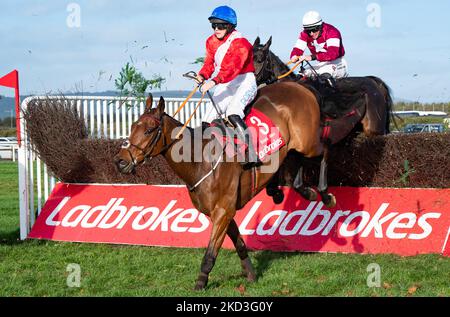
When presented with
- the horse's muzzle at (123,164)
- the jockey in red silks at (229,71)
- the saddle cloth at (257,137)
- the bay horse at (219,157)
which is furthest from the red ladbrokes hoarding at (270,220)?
the horse's muzzle at (123,164)

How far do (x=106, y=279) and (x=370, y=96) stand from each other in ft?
12.0

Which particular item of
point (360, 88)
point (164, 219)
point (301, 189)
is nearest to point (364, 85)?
point (360, 88)

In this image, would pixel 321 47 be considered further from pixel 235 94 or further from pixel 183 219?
pixel 183 219

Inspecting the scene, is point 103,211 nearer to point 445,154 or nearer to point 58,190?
point 58,190

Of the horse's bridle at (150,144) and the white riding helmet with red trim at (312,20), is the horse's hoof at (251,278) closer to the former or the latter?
the horse's bridle at (150,144)

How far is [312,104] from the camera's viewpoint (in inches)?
293

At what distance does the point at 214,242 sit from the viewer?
6.46 meters

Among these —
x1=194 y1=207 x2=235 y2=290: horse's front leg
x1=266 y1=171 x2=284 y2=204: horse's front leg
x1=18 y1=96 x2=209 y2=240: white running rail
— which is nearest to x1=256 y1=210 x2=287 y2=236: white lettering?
x1=266 y1=171 x2=284 y2=204: horse's front leg

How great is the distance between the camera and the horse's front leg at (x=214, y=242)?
6.40 metres

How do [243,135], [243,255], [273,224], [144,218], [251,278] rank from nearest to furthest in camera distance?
[243,135] < [251,278] < [243,255] < [273,224] < [144,218]

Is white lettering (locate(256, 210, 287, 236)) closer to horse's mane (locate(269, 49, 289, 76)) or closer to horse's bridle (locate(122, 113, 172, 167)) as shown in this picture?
horse's mane (locate(269, 49, 289, 76))

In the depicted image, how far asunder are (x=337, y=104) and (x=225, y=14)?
187cm

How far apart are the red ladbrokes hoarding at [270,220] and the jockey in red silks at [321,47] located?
4.88ft
